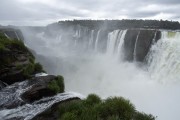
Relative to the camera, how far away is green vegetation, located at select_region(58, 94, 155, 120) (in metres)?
9.51

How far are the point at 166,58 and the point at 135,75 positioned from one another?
18.0ft

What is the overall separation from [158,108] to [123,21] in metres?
50.8

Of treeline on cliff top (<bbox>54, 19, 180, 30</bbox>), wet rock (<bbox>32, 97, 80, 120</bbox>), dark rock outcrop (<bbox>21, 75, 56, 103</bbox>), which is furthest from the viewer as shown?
treeline on cliff top (<bbox>54, 19, 180, 30</bbox>)

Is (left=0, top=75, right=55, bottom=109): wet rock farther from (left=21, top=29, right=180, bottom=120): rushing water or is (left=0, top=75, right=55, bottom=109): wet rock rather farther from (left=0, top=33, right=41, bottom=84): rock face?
(left=21, top=29, right=180, bottom=120): rushing water

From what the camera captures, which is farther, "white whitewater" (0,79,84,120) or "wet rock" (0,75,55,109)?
"wet rock" (0,75,55,109)

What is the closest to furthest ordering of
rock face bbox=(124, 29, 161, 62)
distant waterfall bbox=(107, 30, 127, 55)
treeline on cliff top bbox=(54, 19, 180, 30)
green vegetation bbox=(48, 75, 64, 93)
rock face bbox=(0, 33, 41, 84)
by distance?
green vegetation bbox=(48, 75, 64, 93) < rock face bbox=(0, 33, 41, 84) < rock face bbox=(124, 29, 161, 62) < distant waterfall bbox=(107, 30, 127, 55) < treeline on cliff top bbox=(54, 19, 180, 30)

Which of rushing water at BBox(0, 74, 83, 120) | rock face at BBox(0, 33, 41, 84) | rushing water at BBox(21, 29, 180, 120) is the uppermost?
rock face at BBox(0, 33, 41, 84)

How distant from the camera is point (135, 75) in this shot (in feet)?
109

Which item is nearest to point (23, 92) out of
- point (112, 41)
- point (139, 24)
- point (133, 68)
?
point (133, 68)

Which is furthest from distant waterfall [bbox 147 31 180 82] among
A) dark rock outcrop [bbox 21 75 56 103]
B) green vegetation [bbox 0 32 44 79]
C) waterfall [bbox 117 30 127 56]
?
dark rock outcrop [bbox 21 75 56 103]

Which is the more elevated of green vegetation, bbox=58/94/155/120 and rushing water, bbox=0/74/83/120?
green vegetation, bbox=58/94/155/120

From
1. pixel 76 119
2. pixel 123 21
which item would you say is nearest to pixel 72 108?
pixel 76 119

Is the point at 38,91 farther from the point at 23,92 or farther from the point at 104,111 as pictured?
the point at 104,111

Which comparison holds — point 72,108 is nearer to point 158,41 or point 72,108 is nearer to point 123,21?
point 158,41
